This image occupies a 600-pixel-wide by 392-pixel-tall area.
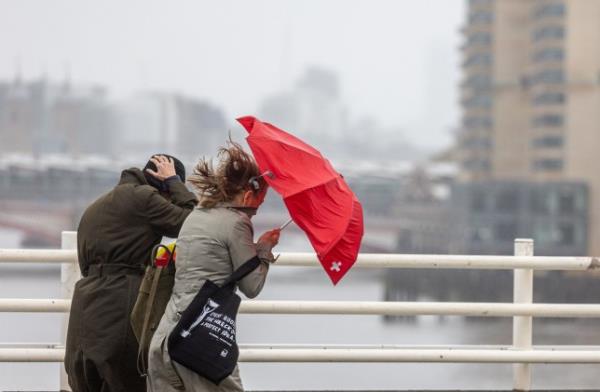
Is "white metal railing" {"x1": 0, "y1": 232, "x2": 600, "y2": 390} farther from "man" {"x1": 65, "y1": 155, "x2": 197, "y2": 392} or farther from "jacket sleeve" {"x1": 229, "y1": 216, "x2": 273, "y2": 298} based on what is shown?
"jacket sleeve" {"x1": 229, "y1": 216, "x2": 273, "y2": 298}

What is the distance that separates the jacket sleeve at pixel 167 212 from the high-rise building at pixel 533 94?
303 ft

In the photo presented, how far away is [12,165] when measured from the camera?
149625 mm

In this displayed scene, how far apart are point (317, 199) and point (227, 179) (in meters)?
0.36

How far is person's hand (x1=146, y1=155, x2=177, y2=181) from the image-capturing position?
5.00m

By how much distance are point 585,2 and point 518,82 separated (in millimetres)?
15542

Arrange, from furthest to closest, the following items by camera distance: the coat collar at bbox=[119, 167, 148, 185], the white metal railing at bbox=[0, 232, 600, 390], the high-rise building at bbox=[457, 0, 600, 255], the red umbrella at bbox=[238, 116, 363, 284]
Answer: the high-rise building at bbox=[457, 0, 600, 255]
the white metal railing at bbox=[0, 232, 600, 390]
the coat collar at bbox=[119, 167, 148, 185]
the red umbrella at bbox=[238, 116, 363, 284]

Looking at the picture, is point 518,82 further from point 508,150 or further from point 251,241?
point 251,241

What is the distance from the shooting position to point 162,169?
5008mm

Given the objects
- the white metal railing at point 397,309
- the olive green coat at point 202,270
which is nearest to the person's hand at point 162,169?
the olive green coat at point 202,270

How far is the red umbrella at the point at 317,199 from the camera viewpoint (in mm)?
4473

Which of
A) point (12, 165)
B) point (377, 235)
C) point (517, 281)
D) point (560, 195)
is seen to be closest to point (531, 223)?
point (560, 195)

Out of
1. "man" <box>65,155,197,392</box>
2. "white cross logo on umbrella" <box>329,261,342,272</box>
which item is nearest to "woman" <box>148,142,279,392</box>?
"white cross logo on umbrella" <box>329,261,342,272</box>

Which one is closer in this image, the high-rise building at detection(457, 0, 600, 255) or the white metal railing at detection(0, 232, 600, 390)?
the white metal railing at detection(0, 232, 600, 390)

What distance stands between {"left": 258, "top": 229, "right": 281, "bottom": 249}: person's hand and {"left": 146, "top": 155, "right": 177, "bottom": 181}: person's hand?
674 mm
